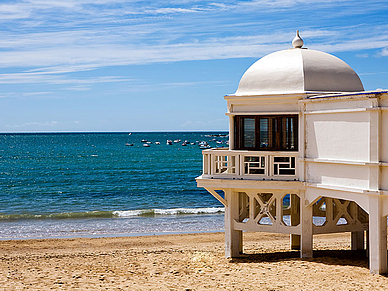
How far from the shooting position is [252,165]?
16.5 meters

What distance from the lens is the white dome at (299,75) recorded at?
15195 millimetres

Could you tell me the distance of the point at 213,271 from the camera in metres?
15.0

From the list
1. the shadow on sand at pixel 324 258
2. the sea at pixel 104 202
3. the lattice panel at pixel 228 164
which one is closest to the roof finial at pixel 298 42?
the lattice panel at pixel 228 164

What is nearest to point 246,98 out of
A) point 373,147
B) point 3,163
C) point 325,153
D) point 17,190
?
point 325,153

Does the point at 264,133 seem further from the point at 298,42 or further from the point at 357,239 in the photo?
the point at 357,239

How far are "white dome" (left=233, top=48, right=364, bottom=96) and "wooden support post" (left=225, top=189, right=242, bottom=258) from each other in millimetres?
3264

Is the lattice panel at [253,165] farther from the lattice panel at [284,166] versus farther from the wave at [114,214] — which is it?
the wave at [114,214]

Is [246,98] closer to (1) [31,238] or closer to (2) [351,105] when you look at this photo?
(2) [351,105]

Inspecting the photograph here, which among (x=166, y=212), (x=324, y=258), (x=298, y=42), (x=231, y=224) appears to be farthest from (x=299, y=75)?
(x=166, y=212)

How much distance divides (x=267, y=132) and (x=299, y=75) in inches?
78.0

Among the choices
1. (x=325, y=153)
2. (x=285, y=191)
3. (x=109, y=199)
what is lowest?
(x=109, y=199)

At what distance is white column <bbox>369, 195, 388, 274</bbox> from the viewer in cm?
1261

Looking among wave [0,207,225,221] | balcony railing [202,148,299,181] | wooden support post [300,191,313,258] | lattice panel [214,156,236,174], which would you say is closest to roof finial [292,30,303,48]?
balcony railing [202,148,299,181]

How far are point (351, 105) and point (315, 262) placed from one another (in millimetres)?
4954
